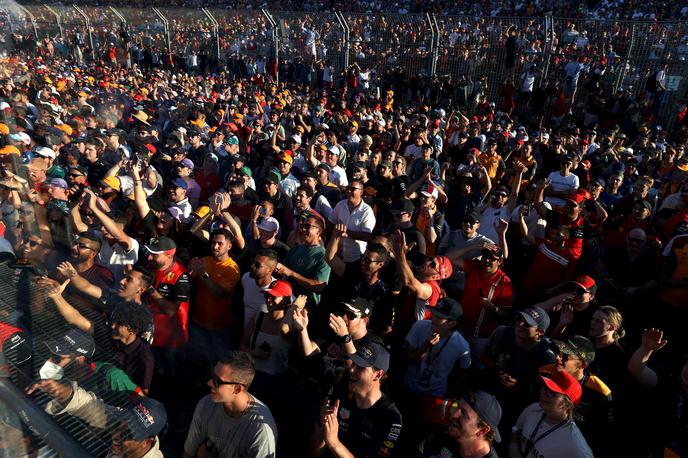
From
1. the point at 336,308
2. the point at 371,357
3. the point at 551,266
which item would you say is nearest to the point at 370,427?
the point at 371,357

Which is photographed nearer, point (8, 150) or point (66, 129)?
point (8, 150)

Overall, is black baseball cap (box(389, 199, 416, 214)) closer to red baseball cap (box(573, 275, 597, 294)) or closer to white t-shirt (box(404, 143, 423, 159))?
red baseball cap (box(573, 275, 597, 294))

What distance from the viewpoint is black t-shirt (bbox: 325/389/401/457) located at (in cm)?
262

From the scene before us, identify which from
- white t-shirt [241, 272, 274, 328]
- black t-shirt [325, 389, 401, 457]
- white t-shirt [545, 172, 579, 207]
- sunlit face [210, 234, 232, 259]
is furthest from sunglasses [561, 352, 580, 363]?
white t-shirt [545, 172, 579, 207]

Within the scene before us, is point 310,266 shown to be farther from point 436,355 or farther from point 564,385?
point 564,385

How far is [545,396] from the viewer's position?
2.67 meters

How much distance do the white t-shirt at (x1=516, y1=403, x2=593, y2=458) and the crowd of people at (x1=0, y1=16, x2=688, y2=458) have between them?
0.01m

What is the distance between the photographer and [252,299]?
3756 millimetres

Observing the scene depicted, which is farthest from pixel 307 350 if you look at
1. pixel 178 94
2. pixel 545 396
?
pixel 178 94

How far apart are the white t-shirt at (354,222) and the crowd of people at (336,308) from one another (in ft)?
0.05

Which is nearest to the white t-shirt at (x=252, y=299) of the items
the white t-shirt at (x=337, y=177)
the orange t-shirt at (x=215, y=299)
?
the orange t-shirt at (x=215, y=299)

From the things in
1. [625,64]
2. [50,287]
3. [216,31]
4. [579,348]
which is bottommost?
[579,348]

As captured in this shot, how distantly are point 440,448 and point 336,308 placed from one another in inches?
57.4

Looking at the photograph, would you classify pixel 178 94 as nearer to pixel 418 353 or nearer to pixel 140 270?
pixel 140 270
